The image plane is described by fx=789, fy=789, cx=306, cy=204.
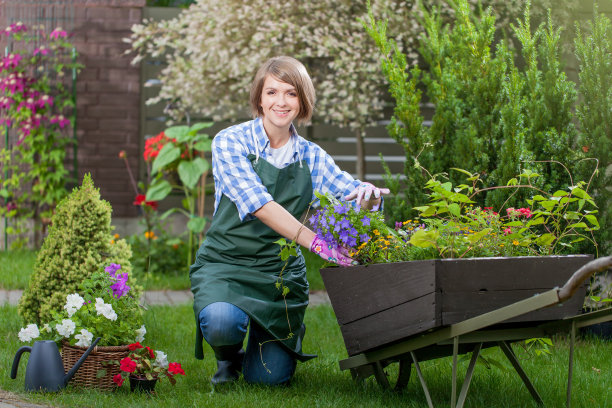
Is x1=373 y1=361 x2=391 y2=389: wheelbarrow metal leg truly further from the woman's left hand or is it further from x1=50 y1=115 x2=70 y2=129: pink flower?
x1=50 y1=115 x2=70 y2=129: pink flower

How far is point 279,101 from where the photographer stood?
331 cm

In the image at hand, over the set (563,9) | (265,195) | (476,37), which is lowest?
(265,195)

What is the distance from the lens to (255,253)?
3.32 m

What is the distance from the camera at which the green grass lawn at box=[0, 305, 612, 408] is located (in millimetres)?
3078

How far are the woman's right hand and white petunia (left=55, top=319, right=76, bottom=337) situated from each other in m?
1.11

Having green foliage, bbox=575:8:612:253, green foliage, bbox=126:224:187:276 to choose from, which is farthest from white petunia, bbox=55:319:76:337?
green foliage, bbox=126:224:187:276

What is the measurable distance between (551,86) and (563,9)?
8.55 feet

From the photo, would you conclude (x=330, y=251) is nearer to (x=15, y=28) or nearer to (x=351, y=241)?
(x=351, y=241)

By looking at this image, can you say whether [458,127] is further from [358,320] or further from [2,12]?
[2,12]

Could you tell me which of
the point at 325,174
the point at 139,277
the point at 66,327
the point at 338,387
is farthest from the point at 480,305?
the point at 139,277

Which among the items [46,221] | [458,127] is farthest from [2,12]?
[458,127]

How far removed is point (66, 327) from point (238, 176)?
3.14 feet

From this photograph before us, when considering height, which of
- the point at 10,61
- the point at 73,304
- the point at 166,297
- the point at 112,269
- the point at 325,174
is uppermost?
the point at 10,61

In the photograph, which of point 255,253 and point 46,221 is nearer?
point 255,253
